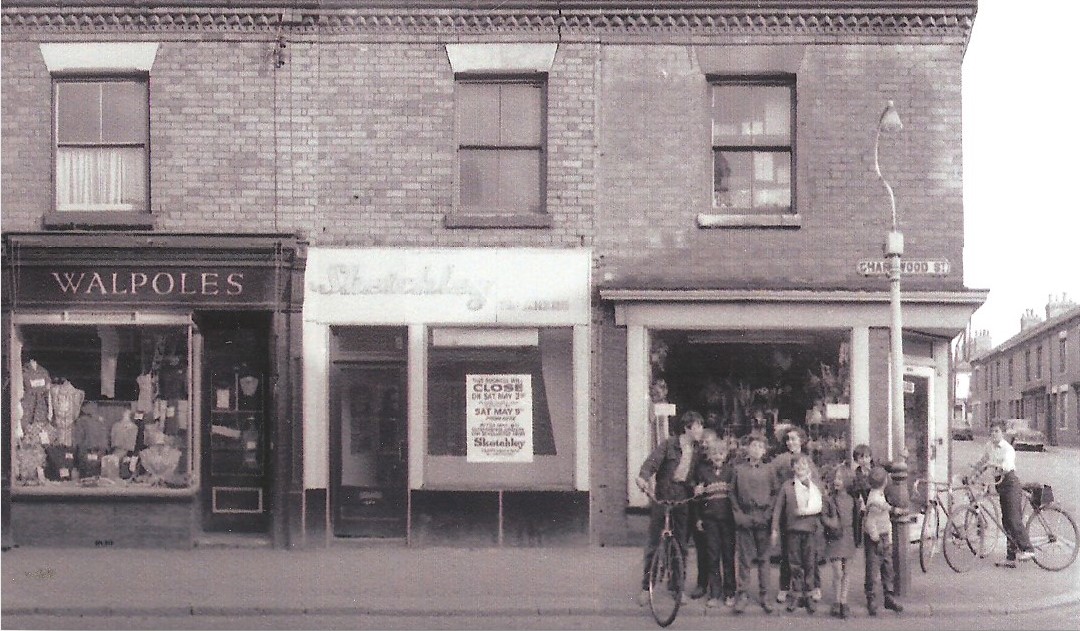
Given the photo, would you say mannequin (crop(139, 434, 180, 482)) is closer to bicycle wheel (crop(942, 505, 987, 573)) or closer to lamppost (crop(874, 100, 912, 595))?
lamppost (crop(874, 100, 912, 595))

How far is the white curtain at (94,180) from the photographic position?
14.4m

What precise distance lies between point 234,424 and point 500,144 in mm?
4807

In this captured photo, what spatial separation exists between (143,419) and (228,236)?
99.8 inches

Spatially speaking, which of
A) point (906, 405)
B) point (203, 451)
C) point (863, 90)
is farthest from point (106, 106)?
point (906, 405)

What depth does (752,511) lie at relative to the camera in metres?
10.8

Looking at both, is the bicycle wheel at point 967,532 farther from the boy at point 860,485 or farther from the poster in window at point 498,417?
the poster in window at point 498,417

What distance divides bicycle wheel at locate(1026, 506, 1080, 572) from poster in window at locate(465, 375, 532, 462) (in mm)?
5888

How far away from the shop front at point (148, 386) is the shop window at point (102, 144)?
0.61m

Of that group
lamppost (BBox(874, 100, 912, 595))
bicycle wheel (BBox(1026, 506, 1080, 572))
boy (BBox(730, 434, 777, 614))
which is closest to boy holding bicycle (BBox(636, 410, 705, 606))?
boy (BBox(730, 434, 777, 614))

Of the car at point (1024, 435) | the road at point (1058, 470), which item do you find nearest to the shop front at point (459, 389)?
the car at point (1024, 435)

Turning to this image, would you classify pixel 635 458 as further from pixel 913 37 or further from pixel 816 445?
pixel 913 37

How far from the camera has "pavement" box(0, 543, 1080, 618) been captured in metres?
10.5

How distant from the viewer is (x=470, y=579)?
38.8ft

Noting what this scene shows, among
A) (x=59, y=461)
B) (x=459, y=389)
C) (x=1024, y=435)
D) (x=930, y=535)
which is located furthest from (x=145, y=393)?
(x=1024, y=435)
